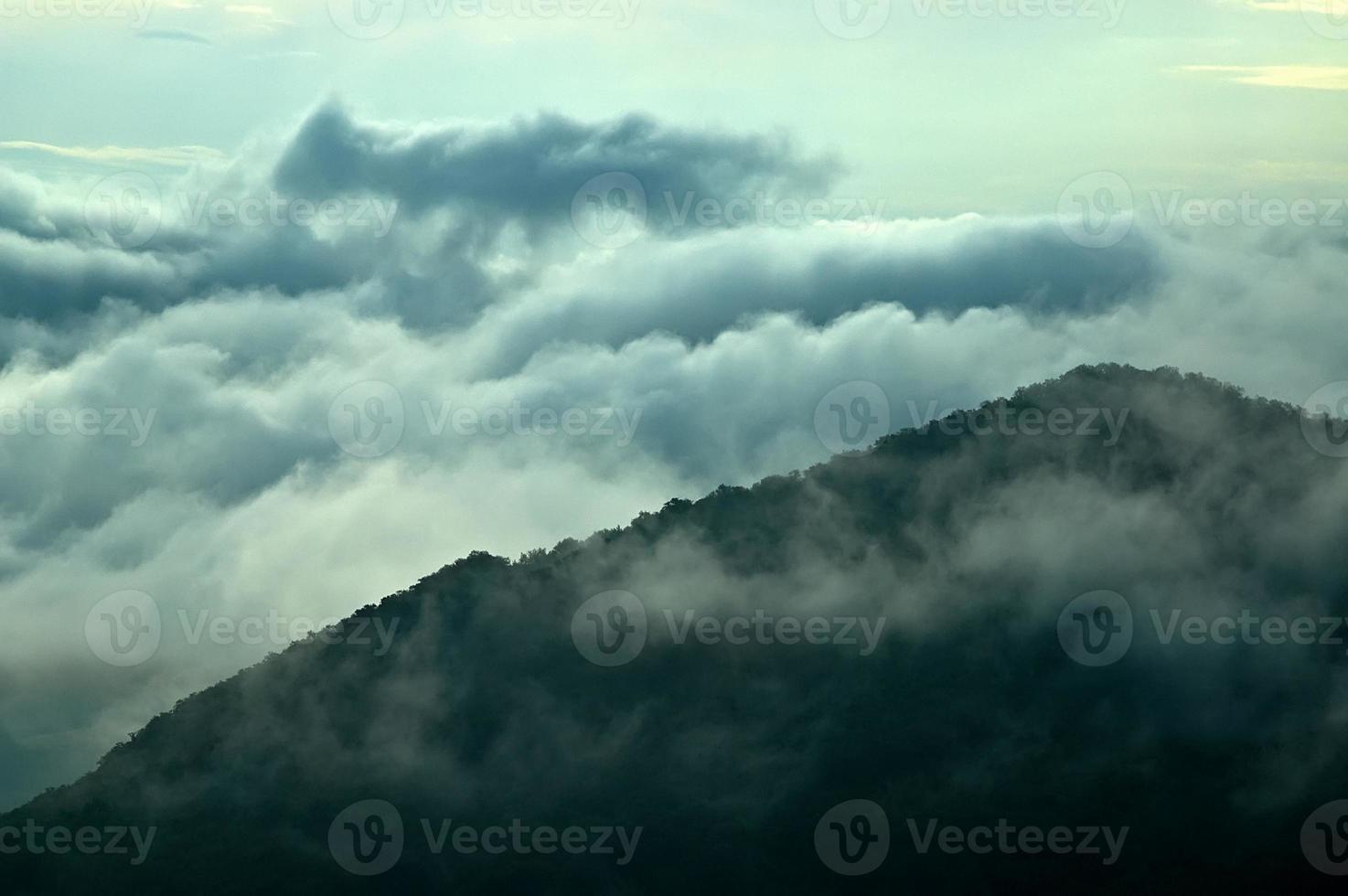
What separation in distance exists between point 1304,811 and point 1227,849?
45.1 feet

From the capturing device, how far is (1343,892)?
184m

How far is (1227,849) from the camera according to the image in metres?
199

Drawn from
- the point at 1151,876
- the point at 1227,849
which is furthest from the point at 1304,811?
the point at 1151,876

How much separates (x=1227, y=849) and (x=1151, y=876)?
557 inches

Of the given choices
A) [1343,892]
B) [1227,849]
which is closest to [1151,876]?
[1227,849]

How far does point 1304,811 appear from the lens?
199 metres

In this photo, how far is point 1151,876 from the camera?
643ft

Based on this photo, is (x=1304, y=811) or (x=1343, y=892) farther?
(x=1304, y=811)

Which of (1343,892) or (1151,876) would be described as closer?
(1343,892)

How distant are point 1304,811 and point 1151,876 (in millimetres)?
27558

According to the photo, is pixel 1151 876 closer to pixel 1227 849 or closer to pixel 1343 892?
pixel 1227 849

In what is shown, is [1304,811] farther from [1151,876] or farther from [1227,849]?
[1151,876]
